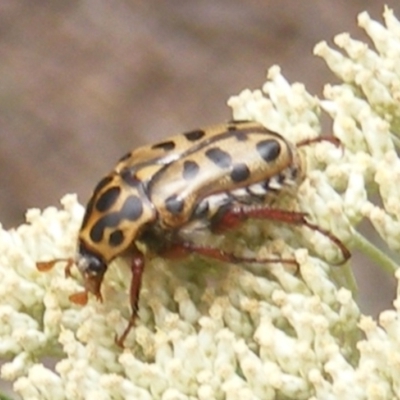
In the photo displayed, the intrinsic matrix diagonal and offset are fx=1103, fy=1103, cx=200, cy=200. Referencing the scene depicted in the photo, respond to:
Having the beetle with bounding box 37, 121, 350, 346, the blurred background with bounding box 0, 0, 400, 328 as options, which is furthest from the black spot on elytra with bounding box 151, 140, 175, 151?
the blurred background with bounding box 0, 0, 400, 328

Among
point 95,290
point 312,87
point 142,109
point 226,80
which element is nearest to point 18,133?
point 142,109

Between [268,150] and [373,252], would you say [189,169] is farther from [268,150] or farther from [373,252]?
[373,252]

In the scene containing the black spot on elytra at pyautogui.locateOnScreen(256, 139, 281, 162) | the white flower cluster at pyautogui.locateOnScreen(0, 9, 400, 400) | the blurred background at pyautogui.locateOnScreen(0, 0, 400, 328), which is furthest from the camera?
the blurred background at pyautogui.locateOnScreen(0, 0, 400, 328)

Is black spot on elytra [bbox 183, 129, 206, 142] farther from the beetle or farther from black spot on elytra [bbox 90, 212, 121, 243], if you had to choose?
black spot on elytra [bbox 90, 212, 121, 243]

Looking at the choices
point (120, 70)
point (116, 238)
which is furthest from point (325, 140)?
point (120, 70)

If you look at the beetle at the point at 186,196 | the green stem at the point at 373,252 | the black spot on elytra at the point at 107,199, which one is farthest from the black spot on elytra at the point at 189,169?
the green stem at the point at 373,252

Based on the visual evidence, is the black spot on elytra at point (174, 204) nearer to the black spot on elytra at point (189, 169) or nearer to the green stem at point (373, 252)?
the black spot on elytra at point (189, 169)
